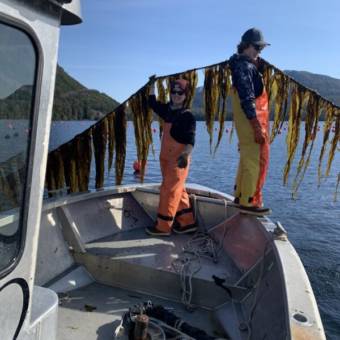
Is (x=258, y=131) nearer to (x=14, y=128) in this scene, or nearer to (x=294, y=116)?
(x=294, y=116)

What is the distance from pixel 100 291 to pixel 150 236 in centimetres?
132

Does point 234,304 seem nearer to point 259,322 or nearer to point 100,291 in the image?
point 259,322

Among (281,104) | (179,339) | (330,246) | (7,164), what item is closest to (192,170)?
(330,246)

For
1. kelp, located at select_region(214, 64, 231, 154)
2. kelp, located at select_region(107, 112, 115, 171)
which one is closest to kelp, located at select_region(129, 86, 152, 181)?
kelp, located at select_region(107, 112, 115, 171)

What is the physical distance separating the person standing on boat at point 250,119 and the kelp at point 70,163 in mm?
2632

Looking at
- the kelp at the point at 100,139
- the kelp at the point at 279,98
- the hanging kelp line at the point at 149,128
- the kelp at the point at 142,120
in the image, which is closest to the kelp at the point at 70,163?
the hanging kelp line at the point at 149,128

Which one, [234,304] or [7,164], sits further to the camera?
[234,304]

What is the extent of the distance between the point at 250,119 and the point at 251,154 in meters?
0.47

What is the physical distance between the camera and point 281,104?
5969 millimetres

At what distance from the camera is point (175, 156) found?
5.59m

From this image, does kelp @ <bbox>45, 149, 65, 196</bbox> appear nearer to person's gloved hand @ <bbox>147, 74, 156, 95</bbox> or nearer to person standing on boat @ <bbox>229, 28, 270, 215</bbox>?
person's gloved hand @ <bbox>147, 74, 156, 95</bbox>

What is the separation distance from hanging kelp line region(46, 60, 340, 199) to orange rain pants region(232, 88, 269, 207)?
781mm

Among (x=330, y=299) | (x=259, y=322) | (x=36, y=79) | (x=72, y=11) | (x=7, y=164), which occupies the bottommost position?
(x=330, y=299)

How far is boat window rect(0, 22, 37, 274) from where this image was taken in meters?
1.34
